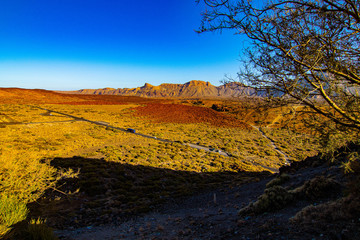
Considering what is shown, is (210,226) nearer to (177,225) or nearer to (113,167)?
(177,225)

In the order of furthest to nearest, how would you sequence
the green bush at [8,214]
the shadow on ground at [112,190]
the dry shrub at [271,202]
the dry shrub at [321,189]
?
the shadow on ground at [112,190] → the dry shrub at [271,202] → the dry shrub at [321,189] → the green bush at [8,214]

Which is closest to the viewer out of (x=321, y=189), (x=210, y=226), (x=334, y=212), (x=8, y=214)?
(x=334, y=212)

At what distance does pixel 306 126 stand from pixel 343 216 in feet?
7.66

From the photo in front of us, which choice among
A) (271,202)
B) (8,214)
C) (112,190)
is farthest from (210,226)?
(112,190)

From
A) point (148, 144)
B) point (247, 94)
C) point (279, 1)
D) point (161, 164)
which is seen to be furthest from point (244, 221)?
point (148, 144)

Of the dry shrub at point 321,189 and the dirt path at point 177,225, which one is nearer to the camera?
the dirt path at point 177,225

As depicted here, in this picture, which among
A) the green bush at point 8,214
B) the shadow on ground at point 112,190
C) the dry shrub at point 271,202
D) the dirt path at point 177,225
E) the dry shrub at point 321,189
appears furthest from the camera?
the shadow on ground at point 112,190

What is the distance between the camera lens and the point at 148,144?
22797 mm

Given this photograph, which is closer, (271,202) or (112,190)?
(271,202)

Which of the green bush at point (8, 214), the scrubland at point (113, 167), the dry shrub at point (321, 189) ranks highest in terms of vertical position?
the dry shrub at point (321, 189)

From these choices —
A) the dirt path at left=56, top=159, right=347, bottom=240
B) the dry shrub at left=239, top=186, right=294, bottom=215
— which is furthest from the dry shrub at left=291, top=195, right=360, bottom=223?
the dry shrub at left=239, top=186, right=294, bottom=215

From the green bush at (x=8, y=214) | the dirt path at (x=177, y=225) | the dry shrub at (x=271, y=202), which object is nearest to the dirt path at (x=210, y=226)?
the dirt path at (x=177, y=225)

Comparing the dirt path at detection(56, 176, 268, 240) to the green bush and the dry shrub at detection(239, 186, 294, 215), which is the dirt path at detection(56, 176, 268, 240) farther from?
the green bush

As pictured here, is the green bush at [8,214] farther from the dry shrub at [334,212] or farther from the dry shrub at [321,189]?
the dry shrub at [321,189]
